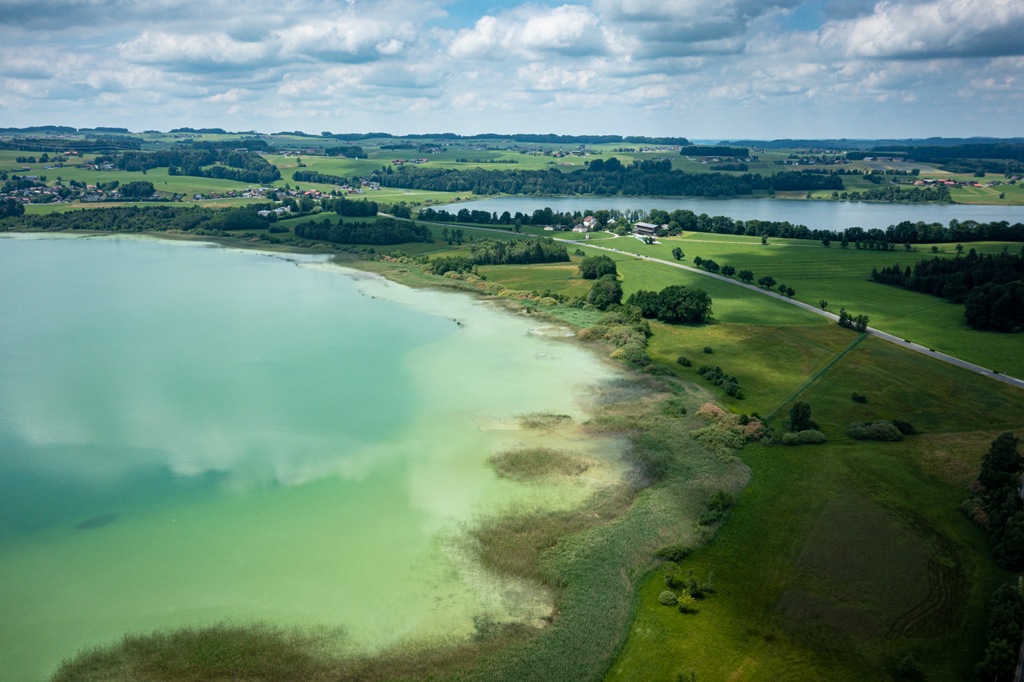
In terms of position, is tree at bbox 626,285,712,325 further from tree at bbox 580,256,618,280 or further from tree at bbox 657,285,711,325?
tree at bbox 580,256,618,280

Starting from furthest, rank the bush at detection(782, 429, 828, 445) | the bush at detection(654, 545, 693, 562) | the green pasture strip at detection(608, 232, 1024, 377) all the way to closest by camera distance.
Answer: the green pasture strip at detection(608, 232, 1024, 377)
the bush at detection(782, 429, 828, 445)
the bush at detection(654, 545, 693, 562)

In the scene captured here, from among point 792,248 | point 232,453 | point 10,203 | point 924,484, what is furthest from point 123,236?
point 924,484

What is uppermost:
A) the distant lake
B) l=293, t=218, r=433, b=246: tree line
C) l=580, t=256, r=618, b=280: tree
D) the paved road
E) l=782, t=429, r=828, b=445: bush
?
the distant lake

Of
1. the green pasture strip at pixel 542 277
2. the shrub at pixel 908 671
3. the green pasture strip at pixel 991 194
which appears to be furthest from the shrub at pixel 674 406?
the green pasture strip at pixel 991 194

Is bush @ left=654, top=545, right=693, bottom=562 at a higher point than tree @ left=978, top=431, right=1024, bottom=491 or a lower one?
lower

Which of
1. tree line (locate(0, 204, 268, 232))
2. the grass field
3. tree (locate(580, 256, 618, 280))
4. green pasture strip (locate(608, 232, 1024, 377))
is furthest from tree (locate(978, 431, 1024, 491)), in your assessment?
tree line (locate(0, 204, 268, 232))

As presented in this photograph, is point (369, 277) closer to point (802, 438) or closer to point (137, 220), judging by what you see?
point (802, 438)
